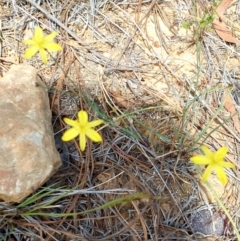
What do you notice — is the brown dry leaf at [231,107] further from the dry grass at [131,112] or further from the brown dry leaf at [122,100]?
the brown dry leaf at [122,100]

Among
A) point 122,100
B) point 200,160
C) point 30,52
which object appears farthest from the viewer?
point 122,100

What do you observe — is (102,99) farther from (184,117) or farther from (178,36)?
(178,36)

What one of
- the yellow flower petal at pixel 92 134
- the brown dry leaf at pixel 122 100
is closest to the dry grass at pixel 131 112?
the brown dry leaf at pixel 122 100

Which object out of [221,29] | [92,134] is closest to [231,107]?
[221,29]

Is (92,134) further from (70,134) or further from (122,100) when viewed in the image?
(122,100)

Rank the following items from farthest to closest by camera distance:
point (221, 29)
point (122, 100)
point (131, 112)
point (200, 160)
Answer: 1. point (221, 29)
2. point (122, 100)
3. point (131, 112)
4. point (200, 160)

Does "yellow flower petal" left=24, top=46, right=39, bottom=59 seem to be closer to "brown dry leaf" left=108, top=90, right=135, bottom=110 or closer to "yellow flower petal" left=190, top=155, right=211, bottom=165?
"brown dry leaf" left=108, top=90, right=135, bottom=110

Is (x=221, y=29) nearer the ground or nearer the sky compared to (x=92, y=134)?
nearer the sky

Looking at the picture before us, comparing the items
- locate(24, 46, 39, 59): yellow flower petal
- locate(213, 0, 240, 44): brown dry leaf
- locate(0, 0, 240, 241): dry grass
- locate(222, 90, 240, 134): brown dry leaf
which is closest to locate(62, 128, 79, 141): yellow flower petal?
locate(0, 0, 240, 241): dry grass

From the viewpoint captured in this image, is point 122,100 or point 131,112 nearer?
point 131,112
